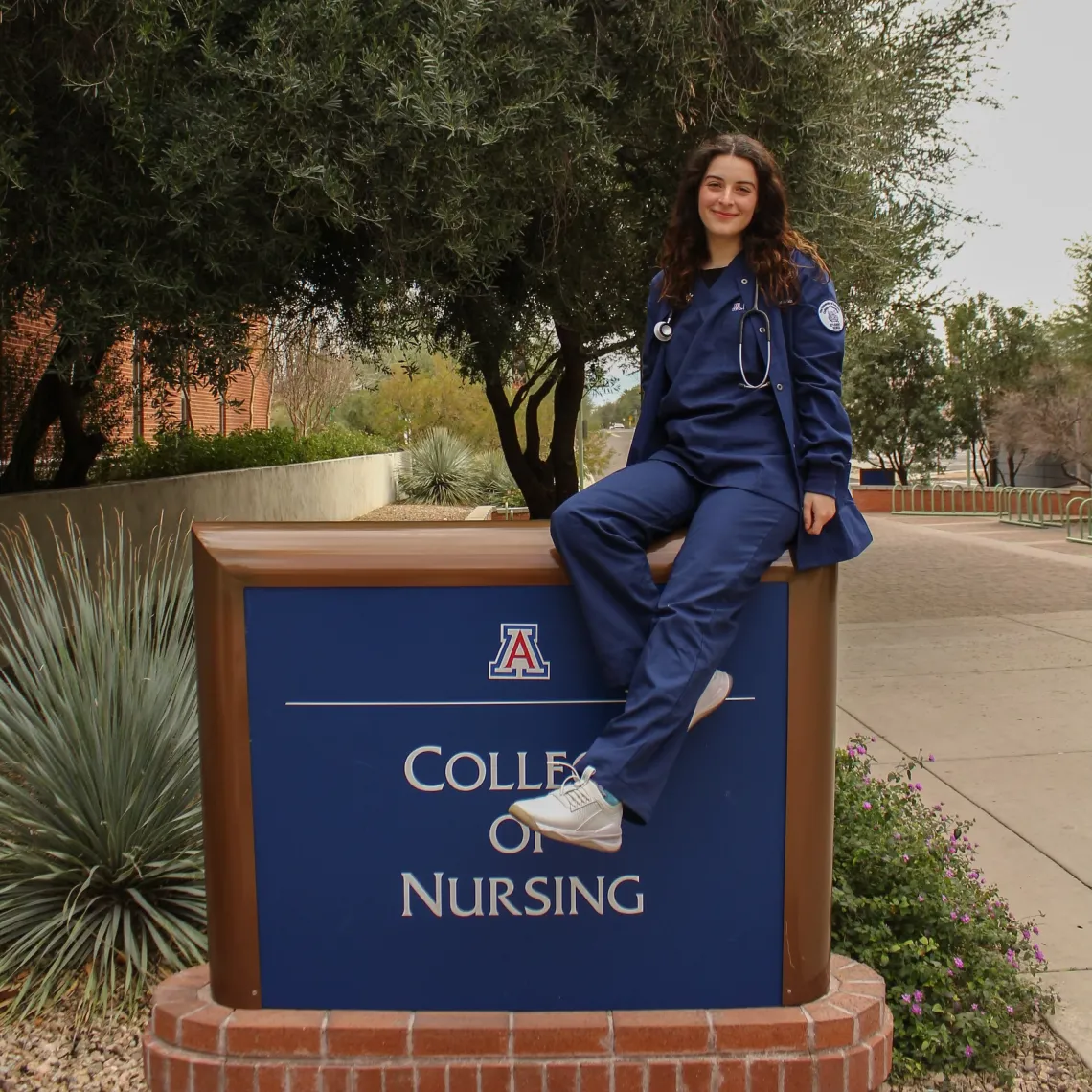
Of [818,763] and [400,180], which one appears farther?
[400,180]

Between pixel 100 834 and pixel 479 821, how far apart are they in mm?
1421

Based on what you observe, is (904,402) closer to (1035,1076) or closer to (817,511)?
(1035,1076)

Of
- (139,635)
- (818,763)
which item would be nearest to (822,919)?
(818,763)

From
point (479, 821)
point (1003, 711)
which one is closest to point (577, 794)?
point (479, 821)

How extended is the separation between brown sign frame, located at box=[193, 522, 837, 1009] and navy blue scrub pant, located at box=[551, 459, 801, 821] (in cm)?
9

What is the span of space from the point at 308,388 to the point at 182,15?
24.2m

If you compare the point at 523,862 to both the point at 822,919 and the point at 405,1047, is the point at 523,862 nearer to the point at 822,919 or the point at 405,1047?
the point at 405,1047

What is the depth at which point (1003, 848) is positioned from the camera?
4.38 m

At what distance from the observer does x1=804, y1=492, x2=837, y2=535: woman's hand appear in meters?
2.54

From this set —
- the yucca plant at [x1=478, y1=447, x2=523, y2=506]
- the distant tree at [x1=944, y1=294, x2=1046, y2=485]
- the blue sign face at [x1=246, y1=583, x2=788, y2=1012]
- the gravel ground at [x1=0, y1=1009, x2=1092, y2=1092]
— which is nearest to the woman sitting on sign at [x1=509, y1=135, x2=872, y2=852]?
the blue sign face at [x1=246, y1=583, x2=788, y2=1012]

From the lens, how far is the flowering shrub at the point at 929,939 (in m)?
2.97

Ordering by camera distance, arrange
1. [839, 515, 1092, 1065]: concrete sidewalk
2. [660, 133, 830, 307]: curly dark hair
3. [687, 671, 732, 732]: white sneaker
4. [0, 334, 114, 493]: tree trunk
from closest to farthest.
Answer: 1. [687, 671, 732, 732]: white sneaker
2. [660, 133, 830, 307]: curly dark hair
3. [839, 515, 1092, 1065]: concrete sidewalk
4. [0, 334, 114, 493]: tree trunk

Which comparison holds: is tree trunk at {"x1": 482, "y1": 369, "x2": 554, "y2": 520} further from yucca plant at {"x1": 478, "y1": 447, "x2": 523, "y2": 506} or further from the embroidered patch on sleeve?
yucca plant at {"x1": 478, "y1": 447, "x2": 523, "y2": 506}

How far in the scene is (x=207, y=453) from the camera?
12594 mm
